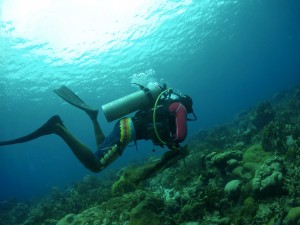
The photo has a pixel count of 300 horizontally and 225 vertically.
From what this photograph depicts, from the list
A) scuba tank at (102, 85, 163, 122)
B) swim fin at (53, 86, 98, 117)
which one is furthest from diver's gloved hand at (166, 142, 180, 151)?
swim fin at (53, 86, 98, 117)

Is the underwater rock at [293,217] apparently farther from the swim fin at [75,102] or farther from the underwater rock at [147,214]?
the swim fin at [75,102]

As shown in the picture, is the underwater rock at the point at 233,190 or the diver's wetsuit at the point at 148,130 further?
the underwater rock at the point at 233,190

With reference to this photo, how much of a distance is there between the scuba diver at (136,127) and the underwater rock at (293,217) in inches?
88.6

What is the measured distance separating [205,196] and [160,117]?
2.33 m

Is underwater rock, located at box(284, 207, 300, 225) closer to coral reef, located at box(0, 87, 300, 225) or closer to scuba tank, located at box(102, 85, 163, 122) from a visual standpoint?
coral reef, located at box(0, 87, 300, 225)

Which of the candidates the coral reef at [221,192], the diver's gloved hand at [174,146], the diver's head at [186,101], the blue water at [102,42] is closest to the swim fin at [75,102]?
the coral reef at [221,192]

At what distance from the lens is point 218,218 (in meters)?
6.13

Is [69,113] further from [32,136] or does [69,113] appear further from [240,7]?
[32,136]

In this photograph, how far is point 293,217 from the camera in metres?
4.48

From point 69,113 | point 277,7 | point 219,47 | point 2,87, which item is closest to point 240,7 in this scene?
point 277,7

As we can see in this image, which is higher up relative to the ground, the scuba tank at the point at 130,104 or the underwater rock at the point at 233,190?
the scuba tank at the point at 130,104

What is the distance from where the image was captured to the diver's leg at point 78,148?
5.58 metres

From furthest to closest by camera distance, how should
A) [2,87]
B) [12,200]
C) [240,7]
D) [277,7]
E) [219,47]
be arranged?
1. [219,47]
2. [277,7]
3. [240,7]
4. [2,87]
5. [12,200]

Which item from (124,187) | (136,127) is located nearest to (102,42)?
(124,187)
